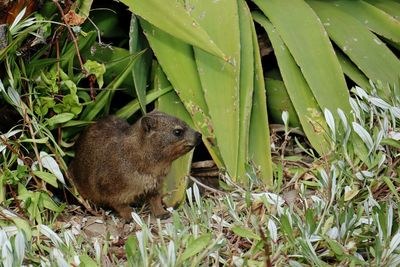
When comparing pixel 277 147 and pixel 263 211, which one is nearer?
pixel 263 211

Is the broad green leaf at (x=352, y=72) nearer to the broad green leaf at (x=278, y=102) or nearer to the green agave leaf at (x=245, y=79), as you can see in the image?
the broad green leaf at (x=278, y=102)

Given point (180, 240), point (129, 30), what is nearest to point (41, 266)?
point (180, 240)

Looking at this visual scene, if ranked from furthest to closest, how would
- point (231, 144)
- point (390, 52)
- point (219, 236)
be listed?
point (390, 52)
point (231, 144)
point (219, 236)

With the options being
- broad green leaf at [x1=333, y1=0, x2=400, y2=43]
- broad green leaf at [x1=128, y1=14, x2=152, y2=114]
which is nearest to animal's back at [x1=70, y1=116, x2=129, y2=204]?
broad green leaf at [x1=128, y1=14, x2=152, y2=114]

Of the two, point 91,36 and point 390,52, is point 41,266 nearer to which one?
point 91,36

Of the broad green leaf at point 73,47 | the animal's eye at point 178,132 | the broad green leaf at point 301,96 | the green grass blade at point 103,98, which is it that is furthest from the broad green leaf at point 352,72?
the broad green leaf at point 73,47

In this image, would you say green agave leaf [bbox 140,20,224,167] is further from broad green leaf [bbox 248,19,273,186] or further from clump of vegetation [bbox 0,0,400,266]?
broad green leaf [bbox 248,19,273,186]
